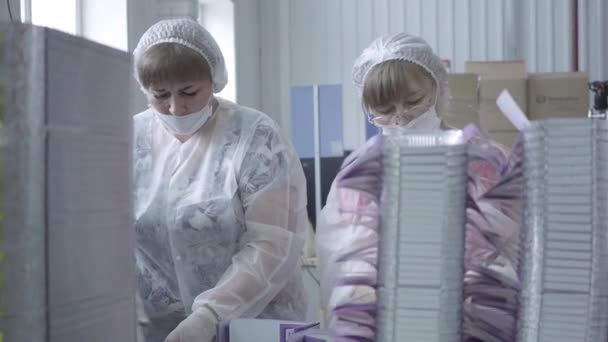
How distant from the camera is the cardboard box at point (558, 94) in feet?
12.5

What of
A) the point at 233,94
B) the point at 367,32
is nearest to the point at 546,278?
the point at 233,94

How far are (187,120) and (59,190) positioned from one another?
1.15 metres

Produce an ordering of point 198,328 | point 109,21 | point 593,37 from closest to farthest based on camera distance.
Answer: point 198,328
point 109,21
point 593,37

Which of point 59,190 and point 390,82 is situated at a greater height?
point 390,82

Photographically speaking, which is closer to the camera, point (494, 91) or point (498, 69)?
point (494, 91)

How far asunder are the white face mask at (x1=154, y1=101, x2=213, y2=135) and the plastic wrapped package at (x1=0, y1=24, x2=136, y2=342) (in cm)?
106

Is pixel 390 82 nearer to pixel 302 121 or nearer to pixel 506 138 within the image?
pixel 506 138

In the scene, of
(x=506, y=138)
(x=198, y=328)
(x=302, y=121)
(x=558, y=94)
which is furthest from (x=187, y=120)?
(x=302, y=121)

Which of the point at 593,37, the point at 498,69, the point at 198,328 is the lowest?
the point at 198,328

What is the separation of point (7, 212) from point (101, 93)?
0.13 metres

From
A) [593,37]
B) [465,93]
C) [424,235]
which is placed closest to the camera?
[424,235]

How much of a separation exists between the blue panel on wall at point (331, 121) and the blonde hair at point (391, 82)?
2996 millimetres

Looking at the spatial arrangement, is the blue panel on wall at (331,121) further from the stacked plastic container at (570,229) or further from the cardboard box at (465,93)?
the stacked plastic container at (570,229)

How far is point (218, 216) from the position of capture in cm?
162
